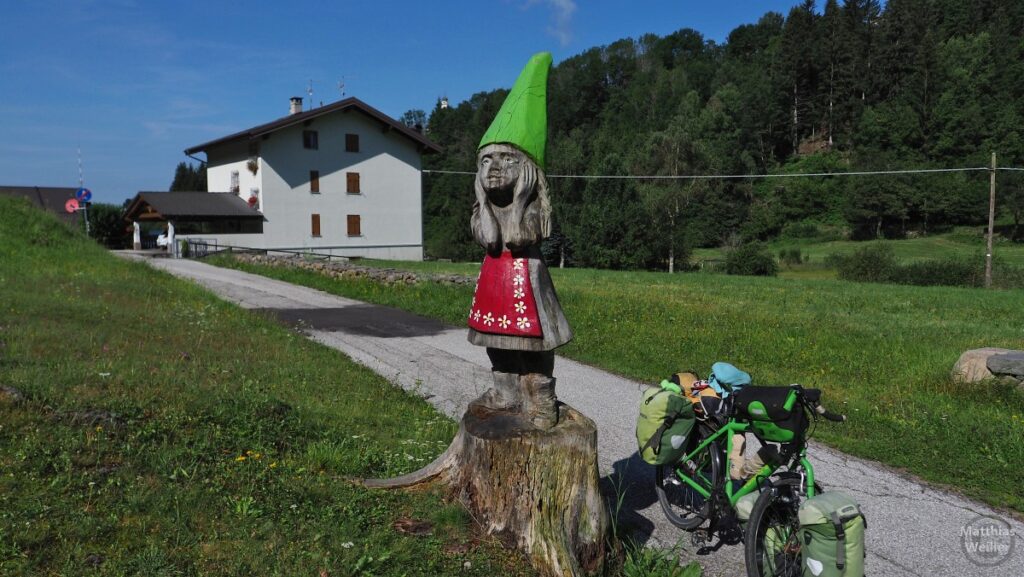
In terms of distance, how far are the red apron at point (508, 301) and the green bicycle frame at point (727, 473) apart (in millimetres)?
1490

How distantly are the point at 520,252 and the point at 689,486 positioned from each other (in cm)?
223

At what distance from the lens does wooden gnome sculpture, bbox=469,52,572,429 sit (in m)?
4.11

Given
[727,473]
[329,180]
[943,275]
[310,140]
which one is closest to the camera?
[727,473]

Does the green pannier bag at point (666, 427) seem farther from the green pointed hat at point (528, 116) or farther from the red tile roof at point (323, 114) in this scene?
the red tile roof at point (323, 114)

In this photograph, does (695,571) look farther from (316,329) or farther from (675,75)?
(675,75)

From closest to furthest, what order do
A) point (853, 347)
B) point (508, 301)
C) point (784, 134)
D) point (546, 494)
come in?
point (546, 494) < point (508, 301) < point (853, 347) < point (784, 134)

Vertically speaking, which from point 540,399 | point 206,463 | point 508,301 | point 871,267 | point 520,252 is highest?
point 520,252

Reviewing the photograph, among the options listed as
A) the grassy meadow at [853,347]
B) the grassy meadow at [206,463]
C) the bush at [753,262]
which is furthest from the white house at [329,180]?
the grassy meadow at [206,463]

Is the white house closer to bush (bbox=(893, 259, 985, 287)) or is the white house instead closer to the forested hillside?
the forested hillside

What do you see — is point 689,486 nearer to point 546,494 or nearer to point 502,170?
point 546,494

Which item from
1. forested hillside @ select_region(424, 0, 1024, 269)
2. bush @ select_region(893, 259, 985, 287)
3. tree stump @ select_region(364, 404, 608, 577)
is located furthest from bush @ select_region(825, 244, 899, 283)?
tree stump @ select_region(364, 404, 608, 577)

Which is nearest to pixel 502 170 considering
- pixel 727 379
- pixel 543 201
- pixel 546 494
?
pixel 543 201

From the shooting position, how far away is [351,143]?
39219mm

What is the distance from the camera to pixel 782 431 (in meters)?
3.88
